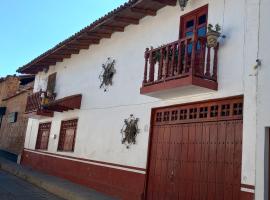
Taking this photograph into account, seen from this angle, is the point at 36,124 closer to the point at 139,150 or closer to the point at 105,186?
the point at 105,186

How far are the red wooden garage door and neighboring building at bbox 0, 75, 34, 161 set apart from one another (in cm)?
1311

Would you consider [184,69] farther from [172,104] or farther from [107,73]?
[107,73]

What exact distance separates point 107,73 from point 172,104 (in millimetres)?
4093

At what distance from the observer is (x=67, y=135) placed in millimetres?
15125

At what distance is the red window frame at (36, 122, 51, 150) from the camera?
56.3 ft

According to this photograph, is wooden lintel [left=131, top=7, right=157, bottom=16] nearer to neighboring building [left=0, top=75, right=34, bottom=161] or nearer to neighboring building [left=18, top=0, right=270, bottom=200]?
neighboring building [left=18, top=0, right=270, bottom=200]

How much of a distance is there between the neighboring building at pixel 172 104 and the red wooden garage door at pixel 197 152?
2cm

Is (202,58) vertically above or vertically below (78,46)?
below

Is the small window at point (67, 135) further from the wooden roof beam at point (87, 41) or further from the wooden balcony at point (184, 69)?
the wooden balcony at point (184, 69)

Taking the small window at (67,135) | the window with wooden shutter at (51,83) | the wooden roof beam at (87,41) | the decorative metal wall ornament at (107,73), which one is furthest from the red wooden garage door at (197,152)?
the window with wooden shutter at (51,83)

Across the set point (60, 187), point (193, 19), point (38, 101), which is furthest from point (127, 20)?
point (38, 101)

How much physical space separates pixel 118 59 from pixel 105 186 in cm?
422

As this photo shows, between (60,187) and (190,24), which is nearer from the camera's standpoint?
(190,24)

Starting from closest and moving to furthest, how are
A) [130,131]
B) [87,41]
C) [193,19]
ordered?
[193,19] < [130,131] < [87,41]
